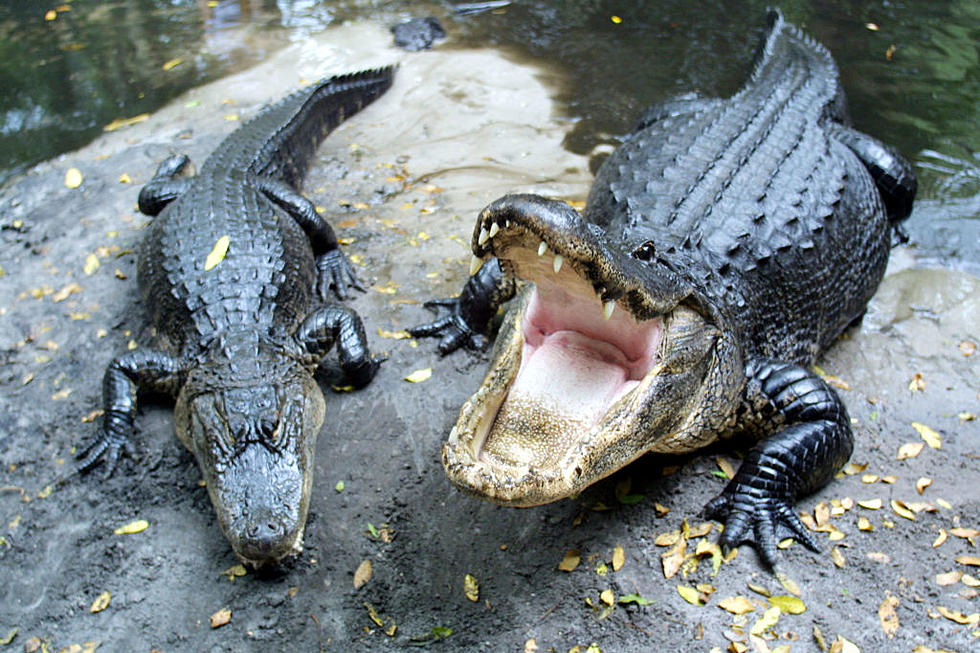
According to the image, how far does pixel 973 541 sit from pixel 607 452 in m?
1.57

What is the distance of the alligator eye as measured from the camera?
2.75 meters

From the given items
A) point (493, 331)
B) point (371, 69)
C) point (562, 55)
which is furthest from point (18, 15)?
point (493, 331)

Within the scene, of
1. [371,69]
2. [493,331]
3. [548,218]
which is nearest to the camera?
[548,218]

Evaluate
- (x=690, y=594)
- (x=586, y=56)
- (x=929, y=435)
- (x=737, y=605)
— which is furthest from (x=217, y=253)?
(x=586, y=56)

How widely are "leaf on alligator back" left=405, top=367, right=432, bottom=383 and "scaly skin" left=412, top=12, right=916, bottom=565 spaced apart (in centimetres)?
29

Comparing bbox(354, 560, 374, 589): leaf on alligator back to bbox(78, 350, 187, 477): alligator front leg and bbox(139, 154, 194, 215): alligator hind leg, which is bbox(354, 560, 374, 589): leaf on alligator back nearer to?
bbox(78, 350, 187, 477): alligator front leg

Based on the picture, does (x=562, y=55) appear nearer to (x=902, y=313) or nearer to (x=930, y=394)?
(x=902, y=313)

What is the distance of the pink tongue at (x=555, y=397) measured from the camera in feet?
8.43

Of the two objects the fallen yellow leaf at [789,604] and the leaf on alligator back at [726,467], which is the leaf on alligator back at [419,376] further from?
the fallen yellow leaf at [789,604]

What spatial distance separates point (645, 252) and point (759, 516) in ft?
3.70

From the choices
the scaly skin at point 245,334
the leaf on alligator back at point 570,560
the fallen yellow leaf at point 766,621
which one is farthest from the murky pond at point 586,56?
the leaf on alligator back at point 570,560

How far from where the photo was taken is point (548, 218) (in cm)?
218

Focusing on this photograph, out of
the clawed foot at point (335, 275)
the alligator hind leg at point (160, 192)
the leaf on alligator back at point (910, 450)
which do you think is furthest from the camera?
the alligator hind leg at point (160, 192)

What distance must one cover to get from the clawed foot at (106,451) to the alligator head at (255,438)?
0.93 feet
